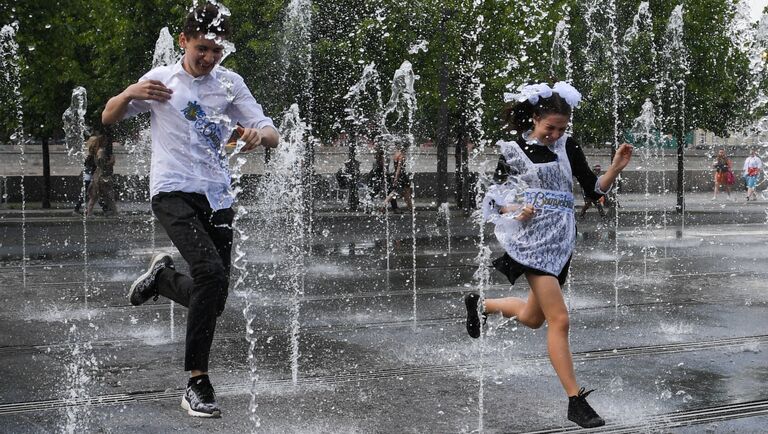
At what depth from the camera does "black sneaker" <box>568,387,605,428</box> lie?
4802 millimetres

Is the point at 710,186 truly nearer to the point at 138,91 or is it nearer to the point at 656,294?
the point at 656,294

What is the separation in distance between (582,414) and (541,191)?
48.2 inches

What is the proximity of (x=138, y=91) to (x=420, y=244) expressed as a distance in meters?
12.3

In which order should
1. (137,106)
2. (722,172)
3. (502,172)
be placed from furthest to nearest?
(722,172) → (502,172) → (137,106)

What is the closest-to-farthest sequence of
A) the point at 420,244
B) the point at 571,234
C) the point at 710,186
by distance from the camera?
the point at 571,234 < the point at 420,244 < the point at 710,186

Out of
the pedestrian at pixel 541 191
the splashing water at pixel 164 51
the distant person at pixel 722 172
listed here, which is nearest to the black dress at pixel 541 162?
the pedestrian at pixel 541 191

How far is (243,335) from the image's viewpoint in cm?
798

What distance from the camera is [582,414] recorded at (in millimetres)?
4828

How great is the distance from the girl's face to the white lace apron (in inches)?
3.7

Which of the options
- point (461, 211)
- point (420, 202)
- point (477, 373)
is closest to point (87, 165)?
point (461, 211)

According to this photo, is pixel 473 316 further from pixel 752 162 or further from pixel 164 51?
pixel 752 162

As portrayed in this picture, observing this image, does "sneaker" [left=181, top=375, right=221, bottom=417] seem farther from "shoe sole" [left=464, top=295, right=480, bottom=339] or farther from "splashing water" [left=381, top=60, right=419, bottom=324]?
"splashing water" [left=381, top=60, right=419, bottom=324]

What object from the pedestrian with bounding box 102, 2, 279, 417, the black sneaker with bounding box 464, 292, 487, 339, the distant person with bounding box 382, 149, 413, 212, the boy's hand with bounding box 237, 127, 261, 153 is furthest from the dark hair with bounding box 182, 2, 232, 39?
the distant person with bounding box 382, 149, 413, 212

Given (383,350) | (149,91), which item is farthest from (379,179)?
(149,91)
